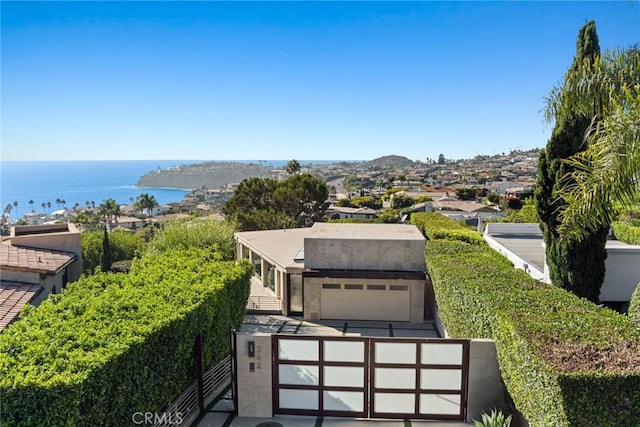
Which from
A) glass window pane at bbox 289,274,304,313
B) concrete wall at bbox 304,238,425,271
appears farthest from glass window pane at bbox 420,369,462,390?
glass window pane at bbox 289,274,304,313

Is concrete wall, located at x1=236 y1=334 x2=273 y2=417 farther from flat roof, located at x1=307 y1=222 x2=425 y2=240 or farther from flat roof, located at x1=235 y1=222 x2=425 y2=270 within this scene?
flat roof, located at x1=307 y1=222 x2=425 y2=240

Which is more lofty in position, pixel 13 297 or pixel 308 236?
pixel 308 236

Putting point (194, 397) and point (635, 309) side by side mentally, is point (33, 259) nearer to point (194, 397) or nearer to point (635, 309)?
A: point (194, 397)

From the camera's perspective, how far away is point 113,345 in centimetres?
636

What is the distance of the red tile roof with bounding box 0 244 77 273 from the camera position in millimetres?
13395

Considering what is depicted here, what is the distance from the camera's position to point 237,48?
77.3 ft

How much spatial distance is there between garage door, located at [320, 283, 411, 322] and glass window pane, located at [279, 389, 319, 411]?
8.25 meters

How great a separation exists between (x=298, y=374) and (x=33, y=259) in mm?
11270

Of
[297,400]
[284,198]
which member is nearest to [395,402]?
[297,400]

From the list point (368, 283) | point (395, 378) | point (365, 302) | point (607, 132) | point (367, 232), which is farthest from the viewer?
point (367, 232)

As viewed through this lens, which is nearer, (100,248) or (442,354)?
(442,354)

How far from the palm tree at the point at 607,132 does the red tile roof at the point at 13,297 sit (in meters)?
12.7

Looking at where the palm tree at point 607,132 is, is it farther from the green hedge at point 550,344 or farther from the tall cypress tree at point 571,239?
the tall cypress tree at point 571,239

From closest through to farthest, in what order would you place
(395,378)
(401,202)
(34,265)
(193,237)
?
(395,378)
(34,265)
(193,237)
(401,202)
